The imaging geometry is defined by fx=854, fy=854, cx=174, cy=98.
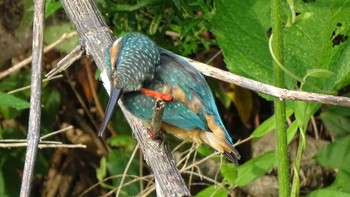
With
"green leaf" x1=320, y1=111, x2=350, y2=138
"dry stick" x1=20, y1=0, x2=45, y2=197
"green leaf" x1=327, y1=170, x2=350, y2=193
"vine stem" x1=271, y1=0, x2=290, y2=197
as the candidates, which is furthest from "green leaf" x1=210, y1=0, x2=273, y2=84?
"green leaf" x1=320, y1=111, x2=350, y2=138

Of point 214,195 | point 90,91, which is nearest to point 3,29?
point 90,91

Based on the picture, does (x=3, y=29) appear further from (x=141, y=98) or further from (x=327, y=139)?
(x=141, y=98)

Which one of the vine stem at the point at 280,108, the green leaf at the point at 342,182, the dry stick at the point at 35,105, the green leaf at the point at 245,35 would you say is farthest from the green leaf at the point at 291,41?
the green leaf at the point at 342,182

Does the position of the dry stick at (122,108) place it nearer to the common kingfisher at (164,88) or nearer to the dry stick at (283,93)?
the common kingfisher at (164,88)

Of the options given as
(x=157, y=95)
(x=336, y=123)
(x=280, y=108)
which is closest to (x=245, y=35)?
(x=280, y=108)

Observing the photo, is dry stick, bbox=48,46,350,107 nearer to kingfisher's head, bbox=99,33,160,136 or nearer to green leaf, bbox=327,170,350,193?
kingfisher's head, bbox=99,33,160,136

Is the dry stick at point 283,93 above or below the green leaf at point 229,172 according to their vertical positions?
above

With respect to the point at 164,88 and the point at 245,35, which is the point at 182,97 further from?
the point at 245,35
